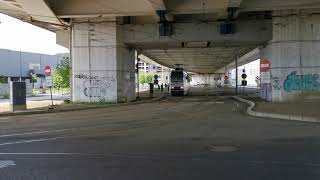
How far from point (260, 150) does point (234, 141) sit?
1813 millimetres

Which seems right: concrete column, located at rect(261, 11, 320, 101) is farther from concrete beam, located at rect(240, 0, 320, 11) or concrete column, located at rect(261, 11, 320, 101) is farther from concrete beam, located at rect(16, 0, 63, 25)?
concrete beam, located at rect(16, 0, 63, 25)

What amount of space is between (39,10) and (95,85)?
802 cm

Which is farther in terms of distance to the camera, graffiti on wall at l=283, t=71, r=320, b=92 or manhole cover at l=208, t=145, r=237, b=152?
graffiti on wall at l=283, t=71, r=320, b=92

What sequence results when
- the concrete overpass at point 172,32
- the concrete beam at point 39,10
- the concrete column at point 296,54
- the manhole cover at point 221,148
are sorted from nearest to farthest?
the manhole cover at point 221,148 < the concrete beam at point 39,10 < the concrete overpass at point 172,32 < the concrete column at point 296,54

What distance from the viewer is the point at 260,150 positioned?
35.7 feet

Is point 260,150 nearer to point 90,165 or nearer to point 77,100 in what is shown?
point 90,165

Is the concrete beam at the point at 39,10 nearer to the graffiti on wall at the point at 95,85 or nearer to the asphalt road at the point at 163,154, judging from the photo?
the graffiti on wall at the point at 95,85

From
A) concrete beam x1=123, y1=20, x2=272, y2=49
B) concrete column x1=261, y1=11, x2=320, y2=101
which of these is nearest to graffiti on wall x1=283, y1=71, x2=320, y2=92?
concrete column x1=261, y1=11, x2=320, y2=101

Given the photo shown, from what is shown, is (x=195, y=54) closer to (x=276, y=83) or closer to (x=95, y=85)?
(x=95, y=85)

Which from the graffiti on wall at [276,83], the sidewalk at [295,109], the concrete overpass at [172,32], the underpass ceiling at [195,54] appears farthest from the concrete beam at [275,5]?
the underpass ceiling at [195,54]

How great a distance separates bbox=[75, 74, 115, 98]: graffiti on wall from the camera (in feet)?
117

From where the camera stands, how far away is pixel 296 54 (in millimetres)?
32969

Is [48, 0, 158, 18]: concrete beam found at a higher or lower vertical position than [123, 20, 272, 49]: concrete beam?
higher

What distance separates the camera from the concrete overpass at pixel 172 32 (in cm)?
3103
